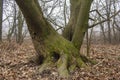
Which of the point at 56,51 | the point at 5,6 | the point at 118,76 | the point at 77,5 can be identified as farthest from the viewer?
the point at 5,6

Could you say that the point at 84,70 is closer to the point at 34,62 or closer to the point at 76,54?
the point at 76,54

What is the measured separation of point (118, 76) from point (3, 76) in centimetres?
372

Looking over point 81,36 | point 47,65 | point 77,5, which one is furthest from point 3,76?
point 77,5

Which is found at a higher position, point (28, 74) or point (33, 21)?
point (33, 21)

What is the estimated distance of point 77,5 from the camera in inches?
416

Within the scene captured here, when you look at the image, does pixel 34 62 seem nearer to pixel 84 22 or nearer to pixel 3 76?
pixel 3 76

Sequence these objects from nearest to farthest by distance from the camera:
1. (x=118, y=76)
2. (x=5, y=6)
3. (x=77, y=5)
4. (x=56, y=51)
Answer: (x=118, y=76)
(x=56, y=51)
(x=77, y=5)
(x=5, y=6)

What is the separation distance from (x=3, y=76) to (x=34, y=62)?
5.39 feet

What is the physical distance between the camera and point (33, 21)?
28.4 ft

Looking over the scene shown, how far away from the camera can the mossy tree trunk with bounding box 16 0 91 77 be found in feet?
28.5

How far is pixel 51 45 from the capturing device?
30.5 feet

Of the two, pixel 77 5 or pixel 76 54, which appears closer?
pixel 76 54

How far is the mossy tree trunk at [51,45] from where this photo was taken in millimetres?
8691

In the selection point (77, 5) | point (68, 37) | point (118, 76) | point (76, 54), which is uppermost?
point (77, 5)
